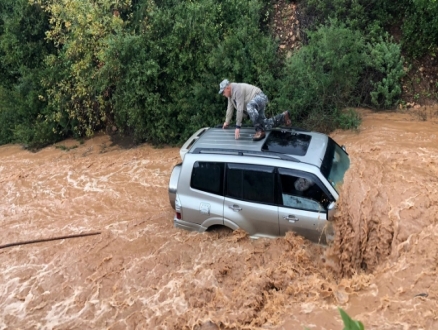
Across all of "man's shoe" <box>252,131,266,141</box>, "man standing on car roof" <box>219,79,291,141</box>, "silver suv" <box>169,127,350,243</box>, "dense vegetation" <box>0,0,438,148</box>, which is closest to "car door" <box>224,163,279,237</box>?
"silver suv" <box>169,127,350,243</box>

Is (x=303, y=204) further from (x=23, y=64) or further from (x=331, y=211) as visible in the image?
(x=23, y=64)

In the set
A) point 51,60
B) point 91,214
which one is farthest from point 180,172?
point 51,60

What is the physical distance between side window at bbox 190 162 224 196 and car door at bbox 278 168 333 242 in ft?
3.11

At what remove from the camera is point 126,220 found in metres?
8.06

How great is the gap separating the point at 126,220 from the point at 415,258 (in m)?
5.04

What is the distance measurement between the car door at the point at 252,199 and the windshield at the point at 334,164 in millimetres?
765

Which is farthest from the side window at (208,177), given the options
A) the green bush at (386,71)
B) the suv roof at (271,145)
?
the green bush at (386,71)

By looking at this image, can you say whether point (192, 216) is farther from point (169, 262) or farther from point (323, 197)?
point (323, 197)

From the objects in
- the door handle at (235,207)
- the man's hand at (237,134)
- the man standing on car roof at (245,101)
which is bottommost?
the door handle at (235,207)

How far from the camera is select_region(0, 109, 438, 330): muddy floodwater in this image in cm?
526

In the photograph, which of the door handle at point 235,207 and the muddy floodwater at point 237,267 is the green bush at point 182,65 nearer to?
the muddy floodwater at point 237,267

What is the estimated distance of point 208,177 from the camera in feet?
21.2

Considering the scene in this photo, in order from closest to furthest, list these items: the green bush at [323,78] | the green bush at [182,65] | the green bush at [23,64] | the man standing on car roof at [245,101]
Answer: the man standing on car roof at [245,101], the green bush at [323,78], the green bush at [182,65], the green bush at [23,64]

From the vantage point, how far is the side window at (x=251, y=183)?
19.9ft
